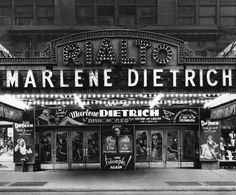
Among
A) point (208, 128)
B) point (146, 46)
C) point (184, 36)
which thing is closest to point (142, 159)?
point (208, 128)

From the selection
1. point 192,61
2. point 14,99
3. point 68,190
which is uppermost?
point 192,61

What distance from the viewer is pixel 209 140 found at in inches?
865

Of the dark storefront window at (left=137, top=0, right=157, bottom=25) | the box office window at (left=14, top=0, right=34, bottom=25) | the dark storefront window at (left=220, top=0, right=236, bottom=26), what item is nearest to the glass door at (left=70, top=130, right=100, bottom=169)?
the dark storefront window at (left=137, top=0, right=157, bottom=25)

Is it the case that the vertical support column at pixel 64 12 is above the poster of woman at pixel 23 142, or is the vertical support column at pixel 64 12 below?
above

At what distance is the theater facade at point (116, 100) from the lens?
58.3 ft

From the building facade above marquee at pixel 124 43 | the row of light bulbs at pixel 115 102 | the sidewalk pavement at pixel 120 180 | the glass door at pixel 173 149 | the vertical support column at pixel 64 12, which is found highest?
the vertical support column at pixel 64 12

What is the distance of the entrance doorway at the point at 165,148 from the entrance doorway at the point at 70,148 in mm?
2289

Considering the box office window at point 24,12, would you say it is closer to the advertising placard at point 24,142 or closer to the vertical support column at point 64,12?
the vertical support column at point 64,12

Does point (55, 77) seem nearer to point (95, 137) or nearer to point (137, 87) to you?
point (137, 87)

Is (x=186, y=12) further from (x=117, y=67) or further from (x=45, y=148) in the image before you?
(x=117, y=67)

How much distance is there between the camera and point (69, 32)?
31.5 metres

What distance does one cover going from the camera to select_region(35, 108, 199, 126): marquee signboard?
21859mm

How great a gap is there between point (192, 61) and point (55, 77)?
18.6 ft

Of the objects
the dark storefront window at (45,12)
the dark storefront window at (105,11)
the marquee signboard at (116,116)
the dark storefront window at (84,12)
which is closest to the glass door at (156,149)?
the marquee signboard at (116,116)
